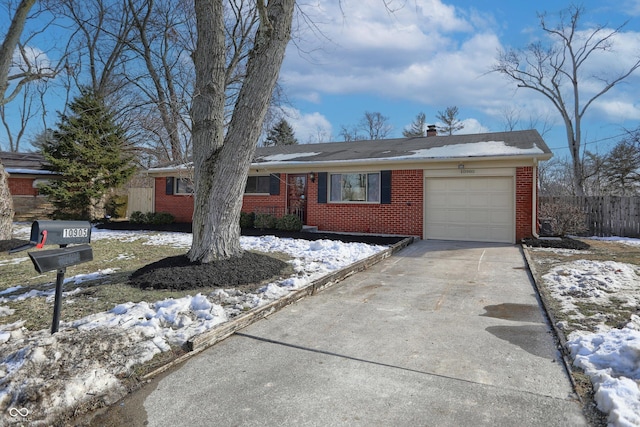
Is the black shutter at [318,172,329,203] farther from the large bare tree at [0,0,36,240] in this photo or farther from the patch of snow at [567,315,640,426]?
the patch of snow at [567,315,640,426]

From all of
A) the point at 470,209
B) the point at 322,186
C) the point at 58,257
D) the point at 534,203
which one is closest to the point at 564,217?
the point at 534,203

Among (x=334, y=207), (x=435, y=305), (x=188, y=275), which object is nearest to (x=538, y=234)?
(x=334, y=207)

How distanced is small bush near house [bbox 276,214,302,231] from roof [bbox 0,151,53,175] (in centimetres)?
1358

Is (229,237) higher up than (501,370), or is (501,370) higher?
(229,237)

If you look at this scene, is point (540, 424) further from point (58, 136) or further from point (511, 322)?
point (58, 136)

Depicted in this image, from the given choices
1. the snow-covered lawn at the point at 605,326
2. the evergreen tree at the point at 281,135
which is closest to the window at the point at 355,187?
the snow-covered lawn at the point at 605,326

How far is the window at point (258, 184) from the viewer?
544 inches

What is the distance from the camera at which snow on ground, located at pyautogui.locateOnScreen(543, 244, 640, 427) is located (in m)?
2.22

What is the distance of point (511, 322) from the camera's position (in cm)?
392

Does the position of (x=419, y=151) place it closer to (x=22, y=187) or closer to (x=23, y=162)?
(x=22, y=187)

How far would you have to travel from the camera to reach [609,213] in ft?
41.7

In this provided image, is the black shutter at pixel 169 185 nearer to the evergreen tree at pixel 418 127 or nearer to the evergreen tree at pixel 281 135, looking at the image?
the evergreen tree at pixel 281 135

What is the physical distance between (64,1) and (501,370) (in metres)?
17.3

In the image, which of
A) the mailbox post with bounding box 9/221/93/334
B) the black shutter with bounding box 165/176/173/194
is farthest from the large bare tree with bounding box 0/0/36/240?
the mailbox post with bounding box 9/221/93/334
